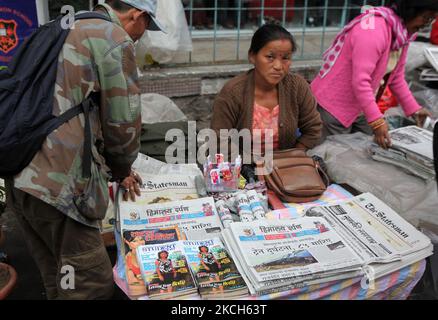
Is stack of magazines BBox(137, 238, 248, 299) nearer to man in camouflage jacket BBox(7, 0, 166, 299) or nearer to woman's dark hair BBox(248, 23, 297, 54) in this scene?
man in camouflage jacket BBox(7, 0, 166, 299)

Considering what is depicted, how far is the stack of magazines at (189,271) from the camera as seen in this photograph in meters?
1.47

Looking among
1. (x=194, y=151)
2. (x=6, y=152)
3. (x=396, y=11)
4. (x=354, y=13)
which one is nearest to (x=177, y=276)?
(x=6, y=152)

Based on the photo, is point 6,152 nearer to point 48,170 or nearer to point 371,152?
point 48,170

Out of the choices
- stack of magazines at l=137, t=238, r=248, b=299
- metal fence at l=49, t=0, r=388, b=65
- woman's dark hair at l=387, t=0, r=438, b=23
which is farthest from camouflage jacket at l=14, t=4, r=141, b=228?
metal fence at l=49, t=0, r=388, b=65

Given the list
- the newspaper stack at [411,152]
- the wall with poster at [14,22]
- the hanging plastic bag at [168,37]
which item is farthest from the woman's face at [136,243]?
the hanging plastic bag at [168,37]

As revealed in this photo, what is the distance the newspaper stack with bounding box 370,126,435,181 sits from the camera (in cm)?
235

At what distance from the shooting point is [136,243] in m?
1.68

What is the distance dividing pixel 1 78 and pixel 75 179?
405 millimetres

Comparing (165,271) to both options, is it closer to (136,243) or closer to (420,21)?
(136,243)

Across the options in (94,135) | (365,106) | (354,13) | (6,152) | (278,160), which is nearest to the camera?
(6,152)

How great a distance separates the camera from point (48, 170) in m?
1.48

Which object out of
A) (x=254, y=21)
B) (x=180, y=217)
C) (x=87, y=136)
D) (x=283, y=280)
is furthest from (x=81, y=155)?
(x=254, y=21)

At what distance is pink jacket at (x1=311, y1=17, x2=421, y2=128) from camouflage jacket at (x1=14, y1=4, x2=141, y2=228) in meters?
1.49

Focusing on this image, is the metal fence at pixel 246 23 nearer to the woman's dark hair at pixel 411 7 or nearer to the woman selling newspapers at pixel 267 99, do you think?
the woman's dark hair at pixel 411 7
